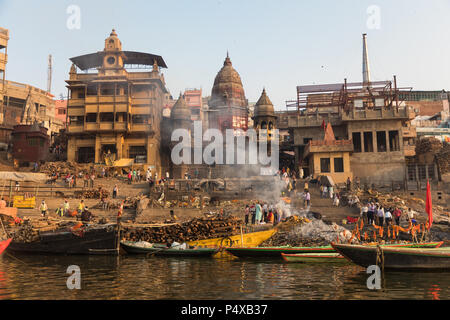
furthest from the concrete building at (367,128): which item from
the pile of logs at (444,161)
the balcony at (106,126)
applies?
the balcony at (106,126)

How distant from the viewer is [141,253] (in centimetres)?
1730

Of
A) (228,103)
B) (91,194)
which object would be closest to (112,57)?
(228,103)

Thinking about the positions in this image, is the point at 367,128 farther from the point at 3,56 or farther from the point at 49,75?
the point at 49,75

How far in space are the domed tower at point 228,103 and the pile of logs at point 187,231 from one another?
102 ft

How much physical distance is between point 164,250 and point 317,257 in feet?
21.6

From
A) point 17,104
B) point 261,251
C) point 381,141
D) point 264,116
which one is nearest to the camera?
point 261,251

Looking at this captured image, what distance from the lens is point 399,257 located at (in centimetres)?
1272

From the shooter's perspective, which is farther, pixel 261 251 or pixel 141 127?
pixel 141 127

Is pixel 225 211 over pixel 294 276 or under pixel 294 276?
over

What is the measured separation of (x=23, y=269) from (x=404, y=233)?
17.3 meters

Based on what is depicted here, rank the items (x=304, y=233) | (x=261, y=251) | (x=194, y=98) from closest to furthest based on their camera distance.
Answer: (x=261, y=251) → (x=304, y=233) → (x=194, y=98)

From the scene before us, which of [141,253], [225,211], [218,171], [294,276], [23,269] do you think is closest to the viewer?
[294,276]
